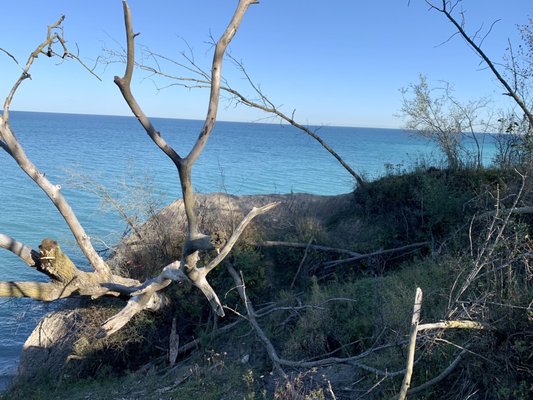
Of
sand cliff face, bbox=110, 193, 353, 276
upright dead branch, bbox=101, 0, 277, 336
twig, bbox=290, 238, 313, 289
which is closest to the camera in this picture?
upright dead branch, bbox=101, 0, 277, 336

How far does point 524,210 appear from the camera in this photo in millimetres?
7113

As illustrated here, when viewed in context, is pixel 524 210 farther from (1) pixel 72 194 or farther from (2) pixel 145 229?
(1) pixel 72 194

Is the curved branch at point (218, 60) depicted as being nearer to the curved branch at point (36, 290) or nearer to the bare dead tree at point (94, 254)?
the bare dead tree at point (94, 254)

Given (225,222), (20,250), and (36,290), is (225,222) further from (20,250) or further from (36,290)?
(20,250)

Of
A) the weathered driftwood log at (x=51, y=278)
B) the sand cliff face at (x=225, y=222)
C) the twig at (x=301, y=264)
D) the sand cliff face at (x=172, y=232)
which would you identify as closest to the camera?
the weathered driftwood log at (x=51, y=278)

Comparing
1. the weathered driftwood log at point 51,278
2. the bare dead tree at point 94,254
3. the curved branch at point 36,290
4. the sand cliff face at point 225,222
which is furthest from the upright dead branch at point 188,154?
the sand cliff face at point 225,222

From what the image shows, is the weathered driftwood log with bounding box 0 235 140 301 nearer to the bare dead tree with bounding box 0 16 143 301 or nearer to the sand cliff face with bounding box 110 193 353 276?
the bare dead tree with bounding box 0 16 143 301

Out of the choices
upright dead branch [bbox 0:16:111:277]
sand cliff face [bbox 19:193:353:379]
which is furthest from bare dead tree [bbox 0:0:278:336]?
sand cliff face [bbox 19:193:353:379]

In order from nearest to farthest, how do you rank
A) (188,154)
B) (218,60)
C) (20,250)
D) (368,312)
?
(188,154)
(218,60)
(20,250)
(368,312)

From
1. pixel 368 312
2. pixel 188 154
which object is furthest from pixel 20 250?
pixel 368 312

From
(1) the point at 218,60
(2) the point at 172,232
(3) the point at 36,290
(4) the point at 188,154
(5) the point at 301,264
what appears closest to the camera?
(4) the point at 188,154

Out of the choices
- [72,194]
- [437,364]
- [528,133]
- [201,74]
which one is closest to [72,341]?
[201,74]

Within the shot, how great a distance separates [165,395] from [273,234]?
16.4 feet

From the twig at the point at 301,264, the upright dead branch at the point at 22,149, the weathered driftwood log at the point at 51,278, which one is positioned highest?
the upright dead branch at the point at 22,149
